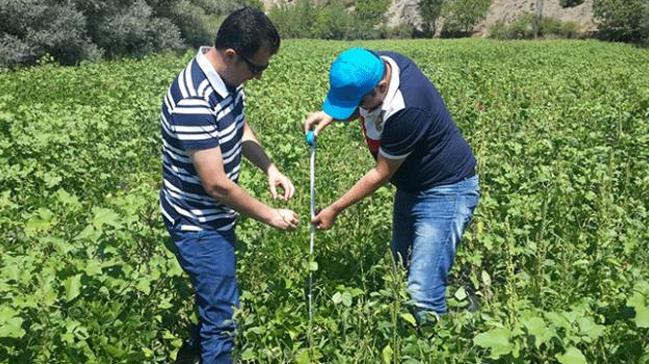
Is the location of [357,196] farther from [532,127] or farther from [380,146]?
[532,127]

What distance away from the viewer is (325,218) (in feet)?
10.2

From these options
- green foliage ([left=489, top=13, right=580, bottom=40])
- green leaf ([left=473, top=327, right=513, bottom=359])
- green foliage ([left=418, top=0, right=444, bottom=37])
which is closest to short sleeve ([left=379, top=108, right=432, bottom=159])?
green leaf ([left=473, top=327, right=513, bottom=359])

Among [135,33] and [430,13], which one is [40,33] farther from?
[430,13]

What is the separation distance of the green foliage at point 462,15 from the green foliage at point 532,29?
9016 millimetres

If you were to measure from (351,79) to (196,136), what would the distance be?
2.33ft

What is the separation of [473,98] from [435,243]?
6549 millimetres

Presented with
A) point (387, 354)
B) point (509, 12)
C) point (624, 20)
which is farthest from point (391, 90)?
point (509, 12)

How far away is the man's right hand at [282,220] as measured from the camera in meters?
2.90

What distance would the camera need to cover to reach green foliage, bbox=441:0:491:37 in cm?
6550

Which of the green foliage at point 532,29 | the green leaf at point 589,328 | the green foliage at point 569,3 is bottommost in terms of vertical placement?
the green foliage at point 532,29

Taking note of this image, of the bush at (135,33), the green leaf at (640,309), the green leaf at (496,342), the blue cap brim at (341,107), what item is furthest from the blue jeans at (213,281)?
the bush at (135,33)

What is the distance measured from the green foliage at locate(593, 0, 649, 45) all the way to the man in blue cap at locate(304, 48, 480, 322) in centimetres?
4180

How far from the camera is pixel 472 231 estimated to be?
14.5ft

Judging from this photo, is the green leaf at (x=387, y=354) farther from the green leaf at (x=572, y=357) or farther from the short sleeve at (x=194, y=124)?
the short sleeve at (x=194, y=124)
